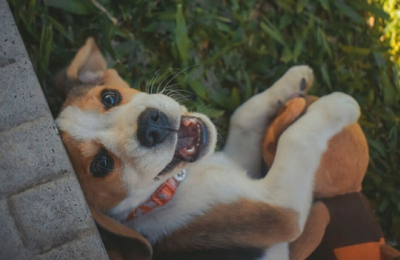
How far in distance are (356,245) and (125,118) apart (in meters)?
1.59

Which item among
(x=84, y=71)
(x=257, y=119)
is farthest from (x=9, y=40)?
(x=257, y=119)

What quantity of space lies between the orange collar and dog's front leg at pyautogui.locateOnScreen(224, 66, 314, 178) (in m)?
0.66

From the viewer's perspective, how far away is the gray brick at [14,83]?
7.70 ft

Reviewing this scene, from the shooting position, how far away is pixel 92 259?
7.97 ft

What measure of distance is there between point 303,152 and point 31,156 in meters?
1.66

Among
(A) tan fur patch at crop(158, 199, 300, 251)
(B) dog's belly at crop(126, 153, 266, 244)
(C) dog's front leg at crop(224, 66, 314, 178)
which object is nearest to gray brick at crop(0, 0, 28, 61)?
(B) dog's belly at crop(126, 153, 266, 244)

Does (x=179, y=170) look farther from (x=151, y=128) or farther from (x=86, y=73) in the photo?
(x=86, y=73)

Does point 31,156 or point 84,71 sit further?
point 84,71

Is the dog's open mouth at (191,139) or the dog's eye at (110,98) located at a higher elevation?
the dog's eye at (110,98)

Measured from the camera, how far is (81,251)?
241 cm

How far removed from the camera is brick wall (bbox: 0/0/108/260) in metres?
2.32

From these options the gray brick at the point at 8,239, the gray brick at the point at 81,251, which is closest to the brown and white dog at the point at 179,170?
the gray brick at the point at 81,251

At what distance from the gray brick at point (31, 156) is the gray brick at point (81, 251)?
1.10 feet

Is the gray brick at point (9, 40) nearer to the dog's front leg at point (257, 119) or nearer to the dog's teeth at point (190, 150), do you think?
the dog's teeth at point (190, 150)
